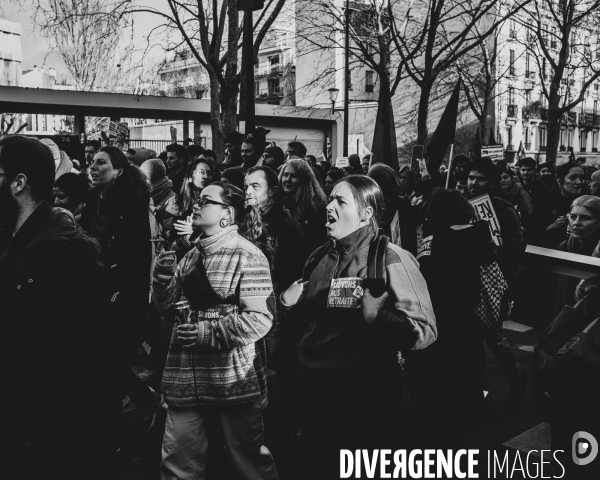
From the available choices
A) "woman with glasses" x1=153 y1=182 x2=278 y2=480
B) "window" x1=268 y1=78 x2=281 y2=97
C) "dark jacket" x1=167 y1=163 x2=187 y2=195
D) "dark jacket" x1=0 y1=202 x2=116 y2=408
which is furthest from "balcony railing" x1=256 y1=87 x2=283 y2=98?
"dark jacket" x1=0 y1=202 x2=116 y2=408

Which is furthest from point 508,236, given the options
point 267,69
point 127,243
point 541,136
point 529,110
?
point 541,136

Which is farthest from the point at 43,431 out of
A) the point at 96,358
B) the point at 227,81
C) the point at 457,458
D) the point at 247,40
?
the point at 227,81

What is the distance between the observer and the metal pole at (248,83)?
390 inches

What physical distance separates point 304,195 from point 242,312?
225cm

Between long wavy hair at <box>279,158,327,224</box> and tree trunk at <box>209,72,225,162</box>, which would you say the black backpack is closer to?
long wavy hair at <box>279,158,327,224</box>

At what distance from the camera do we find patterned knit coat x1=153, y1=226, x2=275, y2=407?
3555 mm

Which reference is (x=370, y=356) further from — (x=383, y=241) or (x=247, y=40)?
(x=247, y=40)

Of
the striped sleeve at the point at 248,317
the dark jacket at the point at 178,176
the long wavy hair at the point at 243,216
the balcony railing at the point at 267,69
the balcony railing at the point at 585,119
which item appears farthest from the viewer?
the balcony railing at the point at 585,119

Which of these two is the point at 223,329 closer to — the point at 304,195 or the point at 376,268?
the point at 376,268

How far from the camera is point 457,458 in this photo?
411 centimetres

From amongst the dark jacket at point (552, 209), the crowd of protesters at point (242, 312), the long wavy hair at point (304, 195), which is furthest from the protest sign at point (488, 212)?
the dark jacket at point (552, 209)

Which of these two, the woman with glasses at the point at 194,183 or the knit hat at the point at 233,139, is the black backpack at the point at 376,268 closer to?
the woman with glasses at the point at 194,183

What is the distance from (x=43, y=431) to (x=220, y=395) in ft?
3.41

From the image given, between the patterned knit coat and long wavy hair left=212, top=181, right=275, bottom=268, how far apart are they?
15 centimetres
